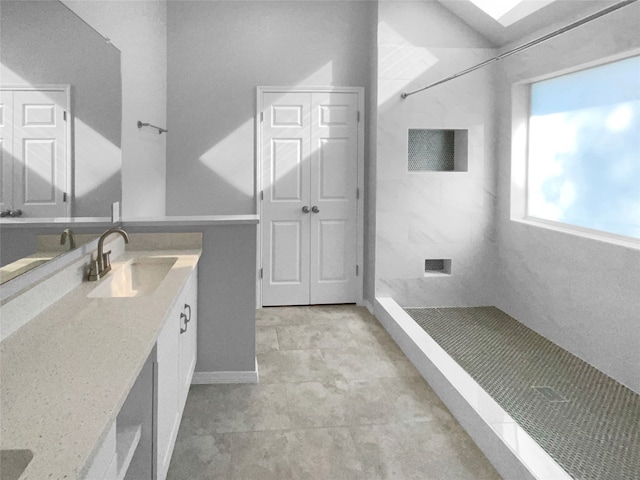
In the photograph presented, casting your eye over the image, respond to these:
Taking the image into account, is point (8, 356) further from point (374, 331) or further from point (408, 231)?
point (408, 231)

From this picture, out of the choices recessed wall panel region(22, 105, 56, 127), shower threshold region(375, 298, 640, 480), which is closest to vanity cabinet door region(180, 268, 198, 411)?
recessed wall panel region(22, 105, 56, 127)

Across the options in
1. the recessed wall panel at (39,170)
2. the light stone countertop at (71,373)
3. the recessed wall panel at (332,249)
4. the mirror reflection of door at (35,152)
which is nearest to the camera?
the light stone countertop at (71,373)

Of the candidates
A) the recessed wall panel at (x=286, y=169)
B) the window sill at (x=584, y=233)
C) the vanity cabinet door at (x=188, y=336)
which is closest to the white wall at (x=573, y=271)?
the window sill at (x=584, y=233)

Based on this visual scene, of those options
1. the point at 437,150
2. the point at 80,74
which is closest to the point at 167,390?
the point at 80,74

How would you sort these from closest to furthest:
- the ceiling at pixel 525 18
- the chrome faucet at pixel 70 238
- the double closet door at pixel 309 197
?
1. the chrome faucet at pixel 70 238
2. the ceiling at pixel 525 18
3. the double closet door at pixel 309 197

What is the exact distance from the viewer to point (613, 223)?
11.5ft

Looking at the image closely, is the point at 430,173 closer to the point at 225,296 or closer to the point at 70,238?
the point at 225,296

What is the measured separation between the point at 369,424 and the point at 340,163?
9.20 ft

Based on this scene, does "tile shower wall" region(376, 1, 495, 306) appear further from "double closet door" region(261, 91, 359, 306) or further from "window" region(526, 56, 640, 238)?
"window" region(526, 56, 640, 238)

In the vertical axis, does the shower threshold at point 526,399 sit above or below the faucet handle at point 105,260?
below

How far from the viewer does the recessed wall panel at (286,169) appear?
195 inches

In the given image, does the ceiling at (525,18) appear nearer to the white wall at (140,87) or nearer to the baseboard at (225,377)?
the white wall at (140,87)

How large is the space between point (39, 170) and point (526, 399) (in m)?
2.67

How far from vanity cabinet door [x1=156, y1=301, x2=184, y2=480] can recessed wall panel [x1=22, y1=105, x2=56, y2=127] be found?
77 cm
